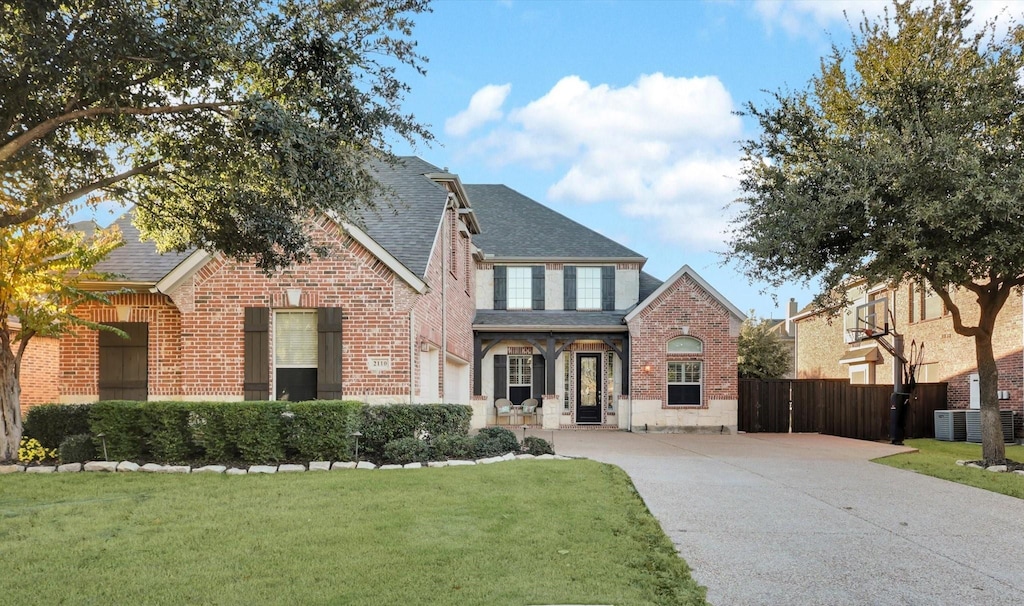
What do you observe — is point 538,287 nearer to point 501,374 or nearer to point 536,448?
point 501,374

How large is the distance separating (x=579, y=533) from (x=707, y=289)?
19.1m

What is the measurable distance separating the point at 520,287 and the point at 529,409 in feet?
13.6

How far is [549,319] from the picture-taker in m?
26.6

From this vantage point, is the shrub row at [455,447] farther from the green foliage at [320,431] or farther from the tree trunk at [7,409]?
the tree trunk at [7,409]

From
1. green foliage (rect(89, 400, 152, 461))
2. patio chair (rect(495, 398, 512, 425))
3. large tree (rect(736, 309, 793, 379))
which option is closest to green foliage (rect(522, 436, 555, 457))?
green foliage (rect(89, 400, 152, 461))

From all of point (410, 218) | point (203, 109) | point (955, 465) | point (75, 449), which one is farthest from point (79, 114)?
point (955, 465)

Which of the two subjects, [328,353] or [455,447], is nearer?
[455,447]

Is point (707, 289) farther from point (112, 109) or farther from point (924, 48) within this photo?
point (112, 109)

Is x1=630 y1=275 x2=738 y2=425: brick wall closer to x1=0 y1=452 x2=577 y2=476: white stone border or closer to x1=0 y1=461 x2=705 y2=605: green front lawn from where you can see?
x1=0 y1=452 x2=577 y2=476: white stone border

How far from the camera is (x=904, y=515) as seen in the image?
939 cm

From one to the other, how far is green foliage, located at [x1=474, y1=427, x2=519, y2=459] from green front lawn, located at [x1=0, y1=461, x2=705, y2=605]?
2.76 metres

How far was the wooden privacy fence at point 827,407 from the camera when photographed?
24.0m

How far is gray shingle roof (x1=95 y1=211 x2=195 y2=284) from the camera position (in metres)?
16.6

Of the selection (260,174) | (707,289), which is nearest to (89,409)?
(260,174)
